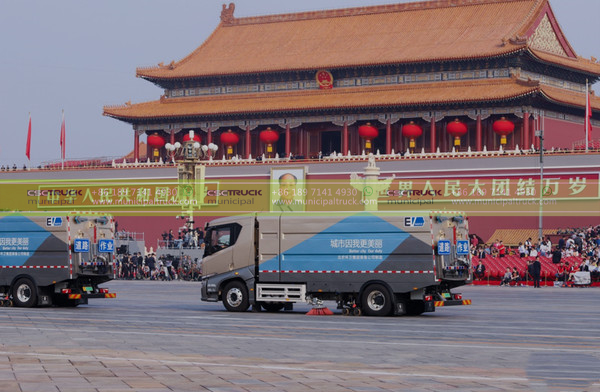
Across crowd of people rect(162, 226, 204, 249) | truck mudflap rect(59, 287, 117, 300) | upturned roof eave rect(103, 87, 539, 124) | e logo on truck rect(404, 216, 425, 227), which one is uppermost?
upturned roof eave rect(103, 87, 539, 124)

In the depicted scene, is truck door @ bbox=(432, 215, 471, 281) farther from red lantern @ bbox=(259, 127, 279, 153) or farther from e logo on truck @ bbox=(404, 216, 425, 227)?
red lantern @ bbox=(259, 127, 279, 153)

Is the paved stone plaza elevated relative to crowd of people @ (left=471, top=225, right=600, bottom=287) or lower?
lower

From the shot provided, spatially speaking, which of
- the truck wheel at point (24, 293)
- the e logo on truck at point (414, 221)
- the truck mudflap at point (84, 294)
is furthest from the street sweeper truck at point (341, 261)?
the truck wheel at point (24, 293)

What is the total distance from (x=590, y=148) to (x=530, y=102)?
5536 mm

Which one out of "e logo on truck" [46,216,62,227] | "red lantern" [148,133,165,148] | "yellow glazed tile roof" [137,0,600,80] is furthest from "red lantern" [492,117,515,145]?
"e logo on truck" [46,216,62,227]

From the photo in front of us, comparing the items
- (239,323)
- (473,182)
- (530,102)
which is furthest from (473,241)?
(239,323)

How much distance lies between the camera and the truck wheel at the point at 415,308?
92.3 feet

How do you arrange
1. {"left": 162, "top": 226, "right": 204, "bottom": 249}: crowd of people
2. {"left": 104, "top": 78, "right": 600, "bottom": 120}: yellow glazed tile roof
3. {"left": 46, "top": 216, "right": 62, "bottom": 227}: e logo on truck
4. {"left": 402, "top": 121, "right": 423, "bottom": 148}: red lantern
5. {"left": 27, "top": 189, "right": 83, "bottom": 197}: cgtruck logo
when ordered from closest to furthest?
{"left": 46, "top": 216, "right": 62, "bottom": 227}: e logo on truck, {"left": 162, "top": 226, "right": 204, "bottom": 249}: crowd of people, {"left": 104, "top": 78, "right": 600, "bottom": 120}: yellow glazed tile roof, {"left": 402, "top": 121, "right": 423, "bottom": 148}: red lantern, {"left": 27, "top": 189, "right": 83, "bottom": 197}: cgtruck logo

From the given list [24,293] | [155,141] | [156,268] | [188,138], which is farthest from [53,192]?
[24,293]

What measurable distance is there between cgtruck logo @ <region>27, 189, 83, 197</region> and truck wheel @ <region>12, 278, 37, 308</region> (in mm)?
43967

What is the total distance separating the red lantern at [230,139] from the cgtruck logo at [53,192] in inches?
389

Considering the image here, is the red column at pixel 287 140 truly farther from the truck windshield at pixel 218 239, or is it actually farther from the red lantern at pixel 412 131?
the truck windshield at pixel 218 239

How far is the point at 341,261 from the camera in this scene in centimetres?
2812

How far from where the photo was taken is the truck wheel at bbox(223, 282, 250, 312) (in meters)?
29.1
